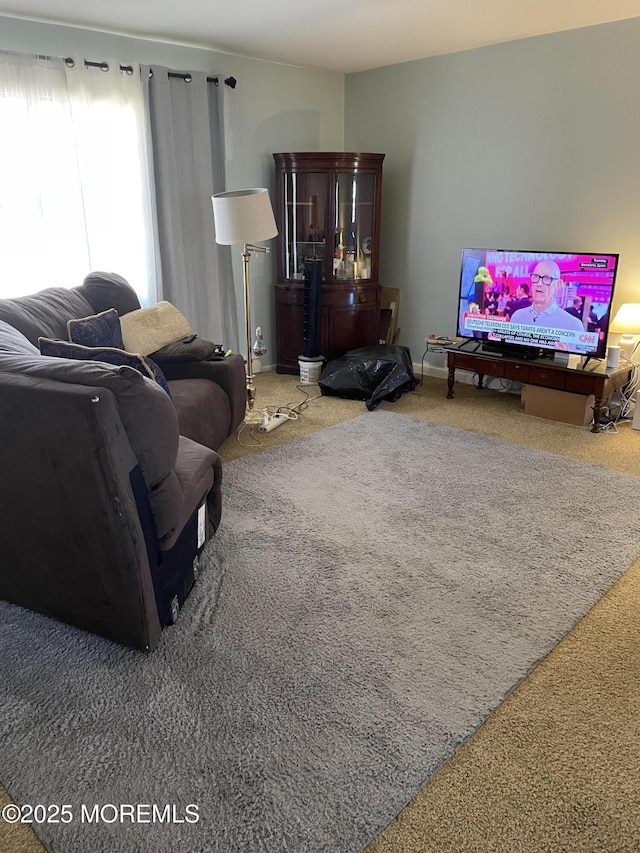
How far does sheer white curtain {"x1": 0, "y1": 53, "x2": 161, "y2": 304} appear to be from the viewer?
12.2ft

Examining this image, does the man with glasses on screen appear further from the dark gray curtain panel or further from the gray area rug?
the dark gray curtain panel

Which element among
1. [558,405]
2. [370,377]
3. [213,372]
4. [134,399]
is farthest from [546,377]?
[134,399]

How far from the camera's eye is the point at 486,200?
476 centimetres

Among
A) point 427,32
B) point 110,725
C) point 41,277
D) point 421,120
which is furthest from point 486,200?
point 110,725

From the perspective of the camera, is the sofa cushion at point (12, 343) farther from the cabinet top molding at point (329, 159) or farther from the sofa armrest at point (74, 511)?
the cabinet top molding at point (329, 159)

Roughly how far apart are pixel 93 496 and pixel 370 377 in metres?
3.15

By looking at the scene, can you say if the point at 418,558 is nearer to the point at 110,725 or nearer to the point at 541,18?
the point at 110,725

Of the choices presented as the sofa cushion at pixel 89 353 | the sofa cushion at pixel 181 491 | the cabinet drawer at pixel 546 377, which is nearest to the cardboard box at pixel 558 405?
the cabinet drawer at pixel 546 377

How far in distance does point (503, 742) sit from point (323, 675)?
21.1 inches

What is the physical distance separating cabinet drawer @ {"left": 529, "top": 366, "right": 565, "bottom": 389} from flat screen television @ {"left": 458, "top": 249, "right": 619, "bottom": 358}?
0.18 metres

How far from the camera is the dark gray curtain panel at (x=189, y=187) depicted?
14.1 feet

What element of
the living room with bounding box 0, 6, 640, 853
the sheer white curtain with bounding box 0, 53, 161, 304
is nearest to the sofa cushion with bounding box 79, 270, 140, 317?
the sheer white curtain with bounding box 0, 53, 161, 304

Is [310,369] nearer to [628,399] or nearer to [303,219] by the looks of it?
[303,219]

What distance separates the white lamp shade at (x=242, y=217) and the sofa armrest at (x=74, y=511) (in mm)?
2202
